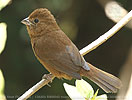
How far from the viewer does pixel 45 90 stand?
5152 millimetres

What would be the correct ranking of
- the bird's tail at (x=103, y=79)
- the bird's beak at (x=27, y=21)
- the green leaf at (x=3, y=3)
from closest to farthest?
the green leaf at (x=3, y=3) < the bird's tail at (x=103, y=79) < the bird's beak at (x=27, y=21)

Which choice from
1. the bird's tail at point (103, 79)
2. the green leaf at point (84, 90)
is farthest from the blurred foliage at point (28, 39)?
the green leaf at point (84, 90)

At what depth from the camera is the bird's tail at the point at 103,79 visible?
373cm

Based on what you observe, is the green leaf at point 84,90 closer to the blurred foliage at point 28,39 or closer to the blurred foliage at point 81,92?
the blurred foliage at point 81,92

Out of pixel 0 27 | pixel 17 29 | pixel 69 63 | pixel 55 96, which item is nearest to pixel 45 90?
pixel 55 96

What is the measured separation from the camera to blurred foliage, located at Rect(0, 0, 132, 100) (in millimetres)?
4988

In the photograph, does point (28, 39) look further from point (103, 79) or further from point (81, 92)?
point (81, 92)

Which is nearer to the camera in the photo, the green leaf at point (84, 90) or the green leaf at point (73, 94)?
the green leaf at point (73, 94)

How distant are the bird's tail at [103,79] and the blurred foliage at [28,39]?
120 cm

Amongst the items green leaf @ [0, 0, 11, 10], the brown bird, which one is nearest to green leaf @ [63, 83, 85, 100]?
green leaf @ [0, 0, 11, 10]

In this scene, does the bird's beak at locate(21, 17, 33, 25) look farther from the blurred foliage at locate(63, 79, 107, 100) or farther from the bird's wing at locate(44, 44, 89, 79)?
the blurred foliage at locate(63, 79, 107, 100)

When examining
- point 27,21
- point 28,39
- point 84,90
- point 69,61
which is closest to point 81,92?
point 84,90

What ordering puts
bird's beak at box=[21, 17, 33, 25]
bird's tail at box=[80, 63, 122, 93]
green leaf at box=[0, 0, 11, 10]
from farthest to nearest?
bird's beak at box=[21, 17, 33, 25] < bird's tail at box=[80, 63, 122, 93] < green leaf at box=[0, 0, 11, 10]

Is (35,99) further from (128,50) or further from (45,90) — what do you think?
(128,50)
